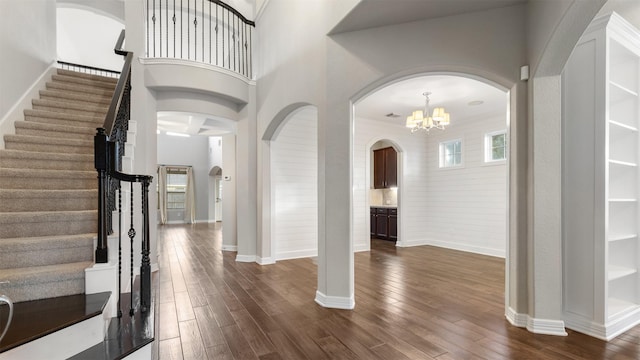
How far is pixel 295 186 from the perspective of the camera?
580 cm

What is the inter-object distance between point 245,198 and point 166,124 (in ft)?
13.4

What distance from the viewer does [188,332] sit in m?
2.62

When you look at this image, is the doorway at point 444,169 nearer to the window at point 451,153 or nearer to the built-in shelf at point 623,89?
the window at point 451,153

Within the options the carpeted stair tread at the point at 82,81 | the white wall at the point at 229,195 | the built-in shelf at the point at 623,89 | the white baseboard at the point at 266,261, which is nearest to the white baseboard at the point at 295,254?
the white baseboard at the point at 266,261

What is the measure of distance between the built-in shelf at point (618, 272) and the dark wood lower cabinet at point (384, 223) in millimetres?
4648

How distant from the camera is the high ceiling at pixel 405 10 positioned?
2762mm

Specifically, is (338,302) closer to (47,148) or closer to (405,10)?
(405,10)

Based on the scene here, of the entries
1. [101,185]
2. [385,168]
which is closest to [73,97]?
[101,185]

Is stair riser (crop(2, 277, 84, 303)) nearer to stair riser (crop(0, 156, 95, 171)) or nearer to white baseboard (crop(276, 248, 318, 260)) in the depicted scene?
stair riser (crop(0, 156, 95, 171))

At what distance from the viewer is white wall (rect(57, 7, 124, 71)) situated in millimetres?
7566

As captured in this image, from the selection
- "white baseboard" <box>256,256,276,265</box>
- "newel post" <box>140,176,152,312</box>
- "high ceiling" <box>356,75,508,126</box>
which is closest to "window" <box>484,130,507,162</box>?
"high ceiling" <box>356,75,508,126</box>

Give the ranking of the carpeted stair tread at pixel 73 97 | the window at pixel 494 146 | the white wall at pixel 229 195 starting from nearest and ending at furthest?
the carpeted stair tread at pixel 73 97, the window at pixel 494 146, the white wall at pixel 229 195

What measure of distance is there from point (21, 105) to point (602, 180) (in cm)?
664

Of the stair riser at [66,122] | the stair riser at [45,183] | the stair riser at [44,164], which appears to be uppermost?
the stair riser at [66,122]
